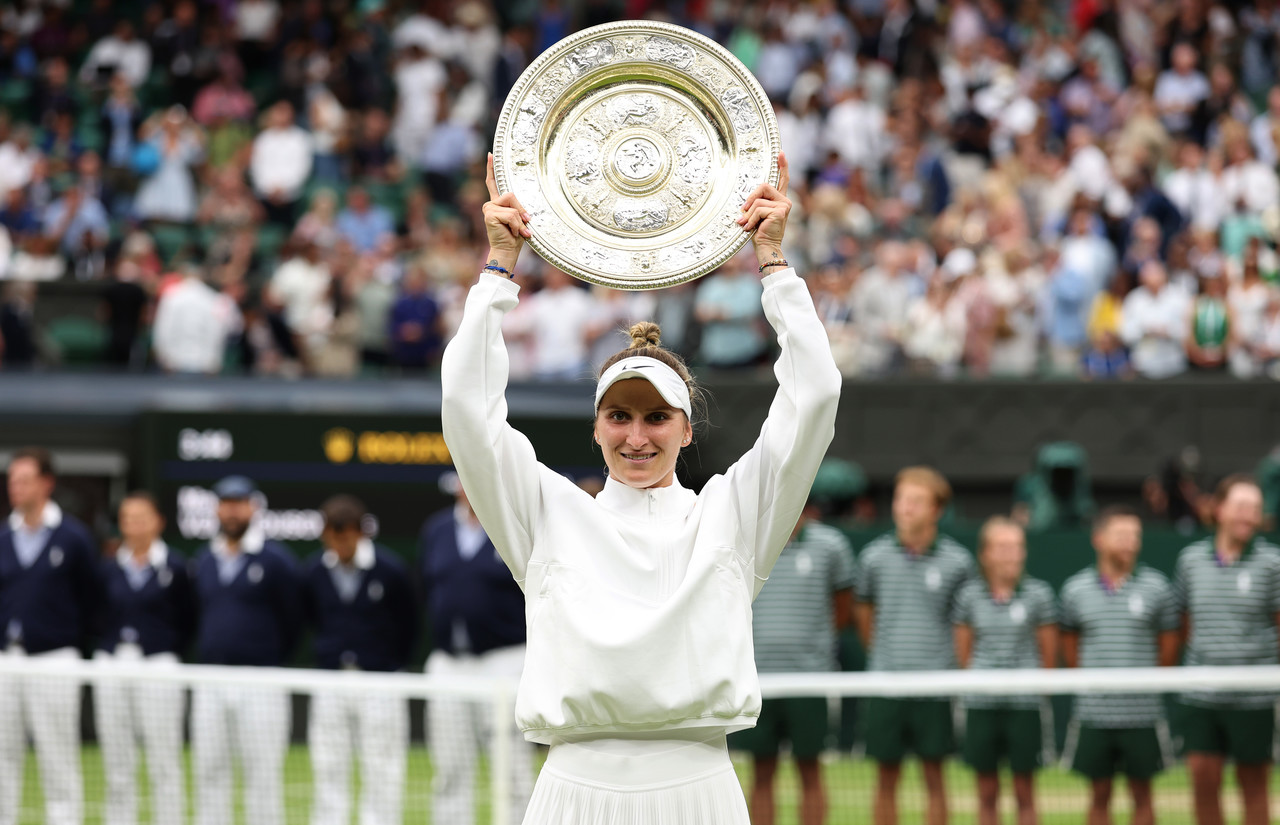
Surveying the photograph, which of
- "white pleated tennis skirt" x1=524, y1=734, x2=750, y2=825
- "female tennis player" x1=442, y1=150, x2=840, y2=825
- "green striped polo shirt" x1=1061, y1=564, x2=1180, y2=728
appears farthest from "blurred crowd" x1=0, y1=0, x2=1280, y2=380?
"white pleated tennis skirt" x1=524, y1=734, x2=750, y2=825

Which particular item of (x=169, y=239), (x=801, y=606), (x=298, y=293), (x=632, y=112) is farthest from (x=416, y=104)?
Answer: (x=632, y=112)

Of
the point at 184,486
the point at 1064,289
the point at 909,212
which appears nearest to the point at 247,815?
the point at 184,486

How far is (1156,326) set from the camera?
13391 millimetres

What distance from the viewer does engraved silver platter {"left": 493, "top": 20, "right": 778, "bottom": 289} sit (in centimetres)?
397

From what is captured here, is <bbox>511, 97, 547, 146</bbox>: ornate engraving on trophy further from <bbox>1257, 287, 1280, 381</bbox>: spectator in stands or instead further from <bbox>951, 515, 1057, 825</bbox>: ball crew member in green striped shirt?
<bbox>1257, 287, 1280, 381</bbox>: spectator in stands

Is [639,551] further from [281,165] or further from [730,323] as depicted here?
[281,165]

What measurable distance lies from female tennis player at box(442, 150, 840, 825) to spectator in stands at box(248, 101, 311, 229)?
13.6 metres

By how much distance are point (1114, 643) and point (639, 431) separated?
530cm

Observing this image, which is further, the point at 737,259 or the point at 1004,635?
the point at 737,259

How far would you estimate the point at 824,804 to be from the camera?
7.70 meters

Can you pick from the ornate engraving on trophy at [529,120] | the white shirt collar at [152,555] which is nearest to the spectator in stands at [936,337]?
the white shirt collar at [152,555]

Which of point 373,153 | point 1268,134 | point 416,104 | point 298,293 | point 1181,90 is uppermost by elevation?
point 416,104

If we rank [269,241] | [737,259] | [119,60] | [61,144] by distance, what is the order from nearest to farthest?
[737,259]
[269,241]
[61,144]
[119,60]

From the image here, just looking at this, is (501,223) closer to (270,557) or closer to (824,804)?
(824,804)
